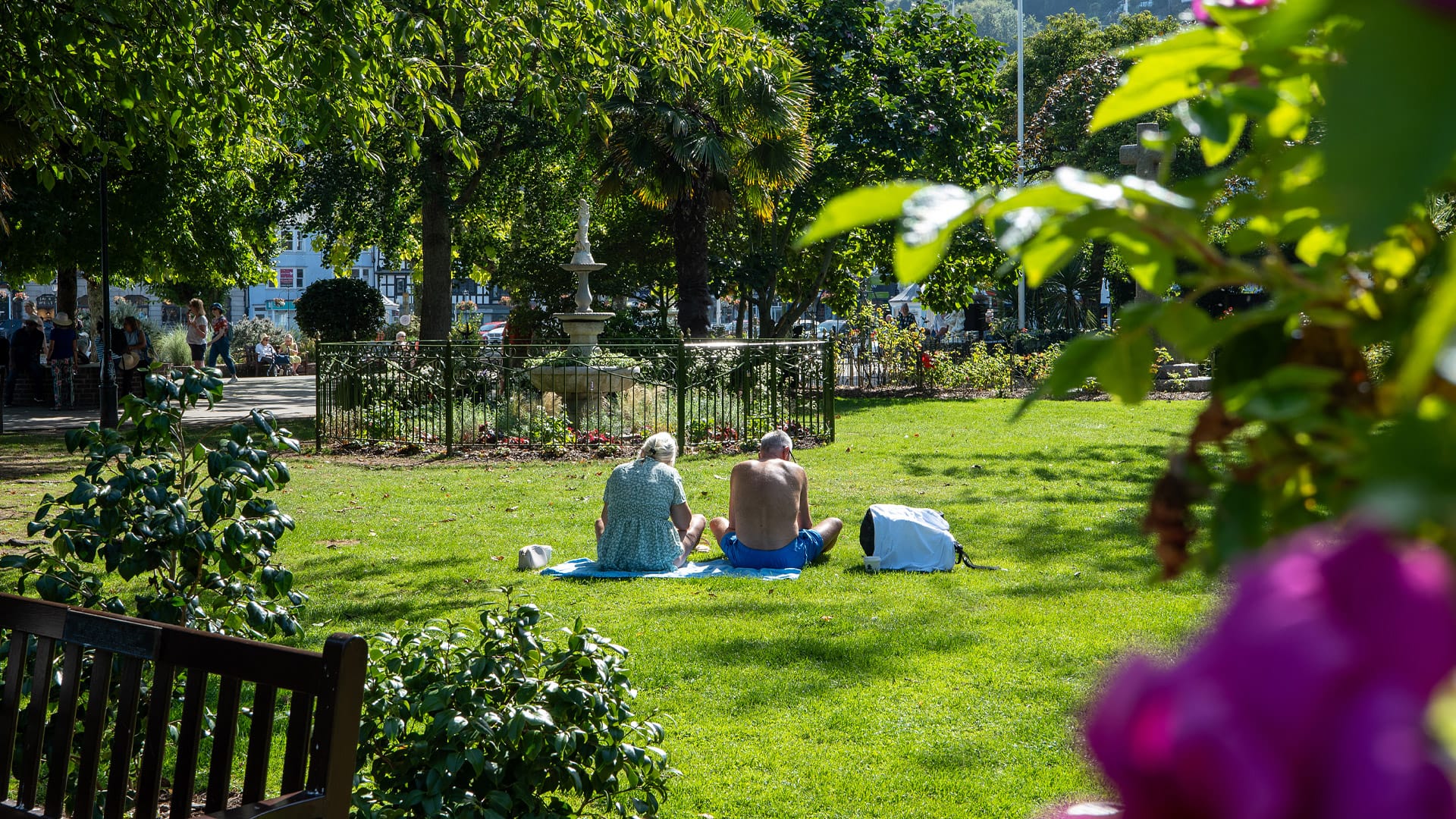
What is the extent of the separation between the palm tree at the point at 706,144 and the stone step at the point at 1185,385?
26.4 feet

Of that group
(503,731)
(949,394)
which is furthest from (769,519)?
(949,394)

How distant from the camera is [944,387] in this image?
22781 millimetres

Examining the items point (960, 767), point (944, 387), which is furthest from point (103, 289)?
point (944, 387)

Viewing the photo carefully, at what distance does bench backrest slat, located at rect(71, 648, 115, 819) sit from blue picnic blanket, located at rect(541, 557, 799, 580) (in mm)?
4971

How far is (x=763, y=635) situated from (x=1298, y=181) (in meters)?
5.87

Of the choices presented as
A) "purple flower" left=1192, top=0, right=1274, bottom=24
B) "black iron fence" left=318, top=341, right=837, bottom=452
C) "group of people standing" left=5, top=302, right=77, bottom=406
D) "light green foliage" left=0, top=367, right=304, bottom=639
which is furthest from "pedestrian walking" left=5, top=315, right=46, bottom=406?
"purple flower" left=1192, top=0, right=1274, bottom=24

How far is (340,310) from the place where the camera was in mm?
28656

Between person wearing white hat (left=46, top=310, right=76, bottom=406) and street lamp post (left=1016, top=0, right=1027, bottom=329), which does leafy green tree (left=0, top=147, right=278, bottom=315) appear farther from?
street lamp post (left=1016, top=0, right=1027, bottom=329)

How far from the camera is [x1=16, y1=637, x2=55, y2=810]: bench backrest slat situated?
9.85ft

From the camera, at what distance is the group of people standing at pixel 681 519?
796cm

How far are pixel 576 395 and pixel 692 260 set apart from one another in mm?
4652

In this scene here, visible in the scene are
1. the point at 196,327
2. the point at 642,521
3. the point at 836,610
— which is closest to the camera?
the point at 836,610

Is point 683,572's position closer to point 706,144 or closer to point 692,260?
point 706,144

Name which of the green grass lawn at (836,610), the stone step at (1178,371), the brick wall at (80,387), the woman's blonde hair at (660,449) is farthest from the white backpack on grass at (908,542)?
the brick wall at (80,387)
